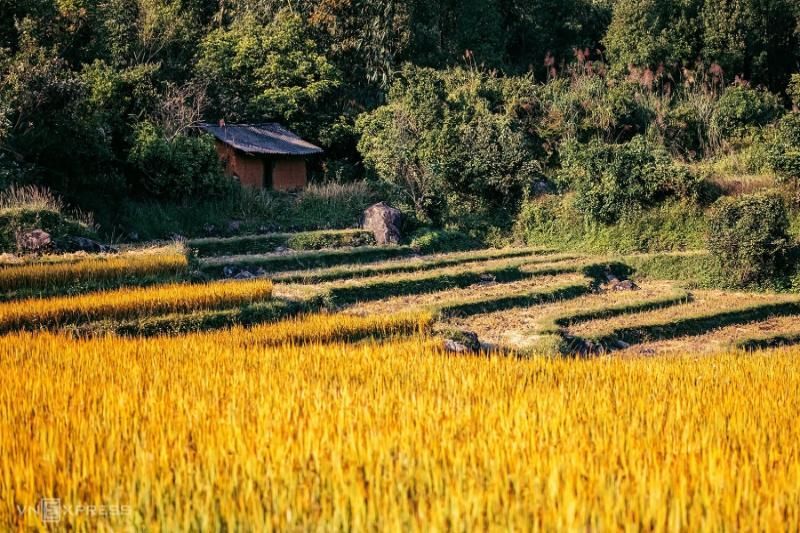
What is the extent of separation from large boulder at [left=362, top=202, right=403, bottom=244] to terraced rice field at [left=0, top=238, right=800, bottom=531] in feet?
34.9

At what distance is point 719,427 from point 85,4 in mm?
26967

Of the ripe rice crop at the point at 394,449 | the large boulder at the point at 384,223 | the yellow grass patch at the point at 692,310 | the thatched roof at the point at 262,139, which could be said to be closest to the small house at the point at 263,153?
the thatched roof at the point at 262,139

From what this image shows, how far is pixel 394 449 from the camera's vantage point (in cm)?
485

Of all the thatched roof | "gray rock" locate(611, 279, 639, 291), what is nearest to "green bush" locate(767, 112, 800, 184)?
"gray rock" locate(611, 279, 639, 291)

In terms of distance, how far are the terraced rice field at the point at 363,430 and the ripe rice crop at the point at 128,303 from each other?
1.7 inches

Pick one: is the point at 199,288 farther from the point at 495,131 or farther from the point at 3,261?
the point at 495,131

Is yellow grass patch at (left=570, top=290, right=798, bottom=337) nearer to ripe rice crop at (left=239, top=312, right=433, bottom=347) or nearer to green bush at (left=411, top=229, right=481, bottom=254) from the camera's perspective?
ripe rice crop at (left=239, top=312, right=433, bottom=347)

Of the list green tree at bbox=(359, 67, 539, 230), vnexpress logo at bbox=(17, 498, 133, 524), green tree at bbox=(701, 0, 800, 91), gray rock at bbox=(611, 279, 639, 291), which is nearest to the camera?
vnexpress logo at bbox=(17, 498, 133, 524)

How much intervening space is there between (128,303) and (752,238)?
42.1ft

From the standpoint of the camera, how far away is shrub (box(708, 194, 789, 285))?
19266 millimetres

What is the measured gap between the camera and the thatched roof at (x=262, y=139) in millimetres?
27328

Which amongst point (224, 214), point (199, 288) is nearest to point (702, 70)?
point (224, 214)

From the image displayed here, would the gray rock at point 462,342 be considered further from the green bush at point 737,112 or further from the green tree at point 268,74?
the green bush at point 737,112

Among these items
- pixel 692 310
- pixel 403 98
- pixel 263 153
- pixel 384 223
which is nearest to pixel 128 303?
pixel 692 310
